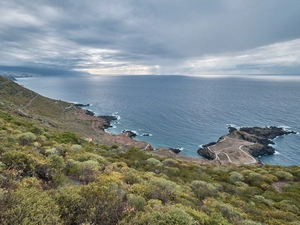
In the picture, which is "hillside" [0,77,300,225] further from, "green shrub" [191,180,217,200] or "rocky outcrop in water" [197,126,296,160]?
"rocky outcrop in water" [197,126,296,160]

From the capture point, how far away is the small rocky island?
2172 inches

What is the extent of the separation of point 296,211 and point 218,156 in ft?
151

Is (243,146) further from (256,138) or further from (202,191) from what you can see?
(202,191)

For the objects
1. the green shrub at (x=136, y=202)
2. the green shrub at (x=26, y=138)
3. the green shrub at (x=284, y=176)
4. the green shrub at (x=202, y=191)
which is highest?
the green shrub at (x=136, y=202)

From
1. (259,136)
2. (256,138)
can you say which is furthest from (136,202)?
(259,136)

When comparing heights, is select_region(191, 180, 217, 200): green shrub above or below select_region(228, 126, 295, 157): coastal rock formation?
above

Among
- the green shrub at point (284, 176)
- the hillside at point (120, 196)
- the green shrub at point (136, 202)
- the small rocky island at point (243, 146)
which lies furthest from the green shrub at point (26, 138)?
the small rocky island at point (243, 146)

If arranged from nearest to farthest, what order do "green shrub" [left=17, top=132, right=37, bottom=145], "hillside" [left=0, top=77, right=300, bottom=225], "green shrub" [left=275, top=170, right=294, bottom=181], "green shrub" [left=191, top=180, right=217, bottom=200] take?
1. "hillside" [left=0, top=77, right=300, bottom=225]
2. "green shrub" [left=191, top=180, right=217, bottom=200]
3. "green shrub" [left=17, top=132, right=37, bottom=145]
4. "green shrub" [left=275, top=170, right=294, bottom=181]

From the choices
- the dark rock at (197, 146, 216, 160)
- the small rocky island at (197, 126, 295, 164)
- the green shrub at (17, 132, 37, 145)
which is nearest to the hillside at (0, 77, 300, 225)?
the green shrub at (17, 132, 37, 145)

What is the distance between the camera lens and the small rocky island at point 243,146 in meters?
55.2

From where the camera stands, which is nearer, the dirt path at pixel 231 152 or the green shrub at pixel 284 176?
the green shrub at pixel 284 176

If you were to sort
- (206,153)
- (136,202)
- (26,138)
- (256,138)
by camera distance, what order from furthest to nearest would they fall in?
1. (256,138)
2. (206,153)
3. (26,138)
4. (136,202)

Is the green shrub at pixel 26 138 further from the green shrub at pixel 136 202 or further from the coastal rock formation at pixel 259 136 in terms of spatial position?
the coastal rock formation at pixel 259 136

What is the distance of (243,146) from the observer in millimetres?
62219
